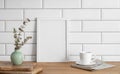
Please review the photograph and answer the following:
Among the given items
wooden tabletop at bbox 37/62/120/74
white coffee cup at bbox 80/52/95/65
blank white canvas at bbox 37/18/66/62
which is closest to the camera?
wooden tabletop at bbox 37/62/120/74

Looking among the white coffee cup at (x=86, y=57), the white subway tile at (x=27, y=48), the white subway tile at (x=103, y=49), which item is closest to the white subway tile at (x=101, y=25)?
the white subway tile at (x=103, y=49)

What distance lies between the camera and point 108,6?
4.98 ft

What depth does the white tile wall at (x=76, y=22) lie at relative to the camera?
1.52 m

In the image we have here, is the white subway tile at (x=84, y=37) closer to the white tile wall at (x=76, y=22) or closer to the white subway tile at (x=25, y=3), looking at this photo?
the white tile wall at (x=76, y=22)

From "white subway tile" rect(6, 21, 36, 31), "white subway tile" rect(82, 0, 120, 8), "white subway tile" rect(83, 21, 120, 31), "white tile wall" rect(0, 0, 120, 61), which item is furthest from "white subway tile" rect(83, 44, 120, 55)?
"white subway tile" rect(6, 21, 36, 31)

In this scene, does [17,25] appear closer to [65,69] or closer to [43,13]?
[43,13]

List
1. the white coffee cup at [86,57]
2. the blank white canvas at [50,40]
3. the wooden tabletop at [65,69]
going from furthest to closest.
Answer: the blank white canvas at [50,40]
the white coffee cup at [86,57]
the wooden tabletop at [65,69]

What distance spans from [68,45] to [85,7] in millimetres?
260

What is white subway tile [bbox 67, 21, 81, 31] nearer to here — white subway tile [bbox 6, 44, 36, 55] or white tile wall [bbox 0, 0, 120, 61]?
white tile wall [bbox 0, 0, 120, 61]

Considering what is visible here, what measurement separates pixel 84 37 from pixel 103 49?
142 millimetres

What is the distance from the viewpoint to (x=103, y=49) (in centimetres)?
153

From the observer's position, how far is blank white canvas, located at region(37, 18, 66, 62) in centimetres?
151

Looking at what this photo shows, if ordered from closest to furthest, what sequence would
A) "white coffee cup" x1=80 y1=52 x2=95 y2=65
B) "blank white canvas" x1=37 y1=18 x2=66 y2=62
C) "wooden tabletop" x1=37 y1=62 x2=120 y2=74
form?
"wooden tabletop" x1=37 y1=62 x2=120 y2=74, "white coffee cup" x1=80 y1=52 x2=95 y2=65, "blank white canvas" x1=37 y1=18 x2=66 y2=62

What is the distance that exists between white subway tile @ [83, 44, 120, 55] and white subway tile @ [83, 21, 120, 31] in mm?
101
